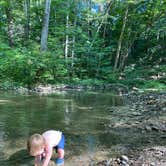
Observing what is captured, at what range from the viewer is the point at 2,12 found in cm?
2450

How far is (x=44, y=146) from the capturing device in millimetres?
4379

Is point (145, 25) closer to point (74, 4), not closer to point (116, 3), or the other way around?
point (116, 3)

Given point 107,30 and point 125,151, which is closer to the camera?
point 125,151

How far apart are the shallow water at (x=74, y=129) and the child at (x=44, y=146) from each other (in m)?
0.29

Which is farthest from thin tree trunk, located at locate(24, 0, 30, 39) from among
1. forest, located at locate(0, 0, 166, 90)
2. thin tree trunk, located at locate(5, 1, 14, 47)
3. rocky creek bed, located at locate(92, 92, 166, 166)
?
rocky creek bed, located at locate(92, 92, 166, 166)

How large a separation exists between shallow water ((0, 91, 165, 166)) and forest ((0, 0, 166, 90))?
20.6 feet

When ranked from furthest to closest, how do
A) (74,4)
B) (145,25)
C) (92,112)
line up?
(145,25)
(74,4)
(92,112)

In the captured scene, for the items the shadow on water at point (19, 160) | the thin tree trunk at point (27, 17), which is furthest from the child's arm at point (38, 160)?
the thin tree trunk at point (27, 17)

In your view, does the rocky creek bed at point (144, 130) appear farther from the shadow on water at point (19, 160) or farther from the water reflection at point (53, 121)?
the shadow on water at point (19, 160)

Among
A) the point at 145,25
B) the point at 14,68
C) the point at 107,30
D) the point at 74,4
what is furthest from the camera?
the point at 107,30

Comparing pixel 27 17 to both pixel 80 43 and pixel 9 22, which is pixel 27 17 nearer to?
pixel 9 22

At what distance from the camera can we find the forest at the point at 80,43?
17.2m

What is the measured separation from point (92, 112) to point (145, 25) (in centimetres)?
1547

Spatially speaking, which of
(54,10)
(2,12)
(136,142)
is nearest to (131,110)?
(136,142)
